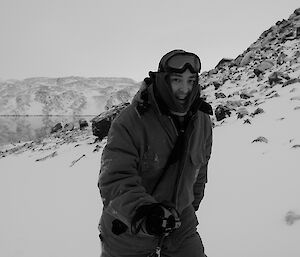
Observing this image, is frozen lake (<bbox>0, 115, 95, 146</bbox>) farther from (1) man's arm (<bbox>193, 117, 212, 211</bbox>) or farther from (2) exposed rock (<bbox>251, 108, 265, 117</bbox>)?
(1) man's arm (<bbox>193, 117, 212, 211</bbox>)

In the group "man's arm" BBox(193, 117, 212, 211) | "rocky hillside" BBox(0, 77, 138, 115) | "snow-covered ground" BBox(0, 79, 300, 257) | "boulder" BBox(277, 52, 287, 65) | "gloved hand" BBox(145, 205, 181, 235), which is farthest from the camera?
"rocky hillside" BBox(0, 77, 138, 115)

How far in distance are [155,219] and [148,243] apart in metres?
0.50

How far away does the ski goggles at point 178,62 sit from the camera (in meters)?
2.09

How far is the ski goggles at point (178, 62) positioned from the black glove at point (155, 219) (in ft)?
2.70

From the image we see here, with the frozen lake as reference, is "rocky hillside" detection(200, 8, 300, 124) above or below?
above

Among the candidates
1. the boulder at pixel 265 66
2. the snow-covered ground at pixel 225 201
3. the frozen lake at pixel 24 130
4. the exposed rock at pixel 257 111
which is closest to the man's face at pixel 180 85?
the snow-covered ground at pixel 225 201

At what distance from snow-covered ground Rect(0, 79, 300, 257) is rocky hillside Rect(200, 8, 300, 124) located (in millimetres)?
1841

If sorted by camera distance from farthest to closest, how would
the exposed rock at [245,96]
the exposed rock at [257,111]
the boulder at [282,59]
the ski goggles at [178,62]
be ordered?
the boulder at [282,59] → the exposed rock at [245,96] → the exposed rock at [257,111] → the ski goggles at [178,62]

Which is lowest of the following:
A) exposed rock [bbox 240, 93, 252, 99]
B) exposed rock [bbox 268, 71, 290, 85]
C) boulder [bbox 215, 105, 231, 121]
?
boulder [bbox 215, 105, 231, 121]

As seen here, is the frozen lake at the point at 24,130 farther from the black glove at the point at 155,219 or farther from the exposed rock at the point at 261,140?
the black glove at the point at 155,219

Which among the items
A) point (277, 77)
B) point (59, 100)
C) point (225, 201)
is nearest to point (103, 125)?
point (277, 77)

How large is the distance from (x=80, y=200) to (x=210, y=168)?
9.04ft

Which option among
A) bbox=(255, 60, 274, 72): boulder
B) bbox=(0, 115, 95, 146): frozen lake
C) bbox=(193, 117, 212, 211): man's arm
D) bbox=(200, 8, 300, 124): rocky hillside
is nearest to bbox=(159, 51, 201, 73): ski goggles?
bbox=(193, 117, 212, 211): man's arm

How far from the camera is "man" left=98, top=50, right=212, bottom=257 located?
196 cm
